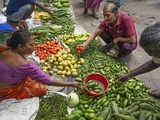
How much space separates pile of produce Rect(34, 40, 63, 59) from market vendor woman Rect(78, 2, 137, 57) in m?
0.71

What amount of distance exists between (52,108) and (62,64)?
107 centimetres

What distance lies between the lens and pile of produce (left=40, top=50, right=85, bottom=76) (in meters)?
3.65

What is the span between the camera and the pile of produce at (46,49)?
4008 millimetres

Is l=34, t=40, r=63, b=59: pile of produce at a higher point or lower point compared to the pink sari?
lower

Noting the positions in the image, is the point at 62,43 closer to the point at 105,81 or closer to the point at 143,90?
the point at 105,81

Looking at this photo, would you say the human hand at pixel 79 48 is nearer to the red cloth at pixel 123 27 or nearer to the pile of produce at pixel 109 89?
the pile of produce at pixel 109 89

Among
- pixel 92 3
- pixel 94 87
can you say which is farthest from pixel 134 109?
pixel 92 3

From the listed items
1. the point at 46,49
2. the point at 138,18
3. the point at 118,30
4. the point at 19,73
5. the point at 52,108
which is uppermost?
the point at 118,30

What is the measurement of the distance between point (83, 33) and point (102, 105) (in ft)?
7.94

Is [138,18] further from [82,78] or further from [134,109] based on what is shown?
[134,109]

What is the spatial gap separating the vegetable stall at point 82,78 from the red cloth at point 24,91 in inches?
8.3

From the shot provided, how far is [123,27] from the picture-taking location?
12.5 feet

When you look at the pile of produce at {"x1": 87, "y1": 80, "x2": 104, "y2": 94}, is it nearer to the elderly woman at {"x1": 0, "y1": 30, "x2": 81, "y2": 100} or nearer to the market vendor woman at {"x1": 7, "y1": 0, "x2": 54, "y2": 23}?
the elderly woman at {"x1": 0, "y1": 30, "x2": 81, "y2": 100}

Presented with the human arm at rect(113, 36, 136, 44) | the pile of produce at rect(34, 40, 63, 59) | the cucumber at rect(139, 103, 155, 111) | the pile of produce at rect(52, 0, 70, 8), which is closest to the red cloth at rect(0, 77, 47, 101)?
the pile of produce at rect(34, 40, 63, 59)
